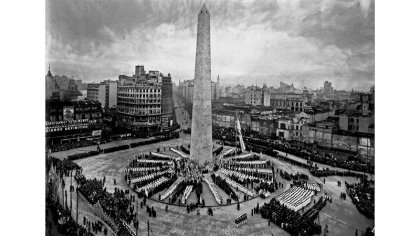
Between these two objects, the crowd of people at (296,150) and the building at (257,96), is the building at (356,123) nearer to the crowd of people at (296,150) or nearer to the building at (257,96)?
the crowd of people at (296,150)

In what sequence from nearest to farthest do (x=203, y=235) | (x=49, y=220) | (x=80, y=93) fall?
(x=203, y=235)
(x=49, y=220)
(x=80, y=93)

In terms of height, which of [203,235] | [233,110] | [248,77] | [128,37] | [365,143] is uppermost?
[128,37]

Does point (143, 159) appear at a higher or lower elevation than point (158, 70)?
lower

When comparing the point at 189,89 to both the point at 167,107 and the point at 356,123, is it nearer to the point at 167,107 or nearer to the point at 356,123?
the point at 167,107

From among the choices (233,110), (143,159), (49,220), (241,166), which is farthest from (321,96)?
(49,220)

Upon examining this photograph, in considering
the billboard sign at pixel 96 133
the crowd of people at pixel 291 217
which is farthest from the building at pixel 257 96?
the crowd of people at pixel 291 217

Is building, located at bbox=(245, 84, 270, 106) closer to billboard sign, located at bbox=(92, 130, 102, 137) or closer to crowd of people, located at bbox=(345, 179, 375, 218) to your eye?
billboard sign, located at bbox=(92, 130, 102, 137)

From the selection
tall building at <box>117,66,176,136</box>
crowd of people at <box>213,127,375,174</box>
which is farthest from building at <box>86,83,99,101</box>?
crowd of people at <box>213,127,375,174</box>

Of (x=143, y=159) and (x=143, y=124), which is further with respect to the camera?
(x=143, y=124)

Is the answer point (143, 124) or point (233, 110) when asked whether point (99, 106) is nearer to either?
point (143, 124)
